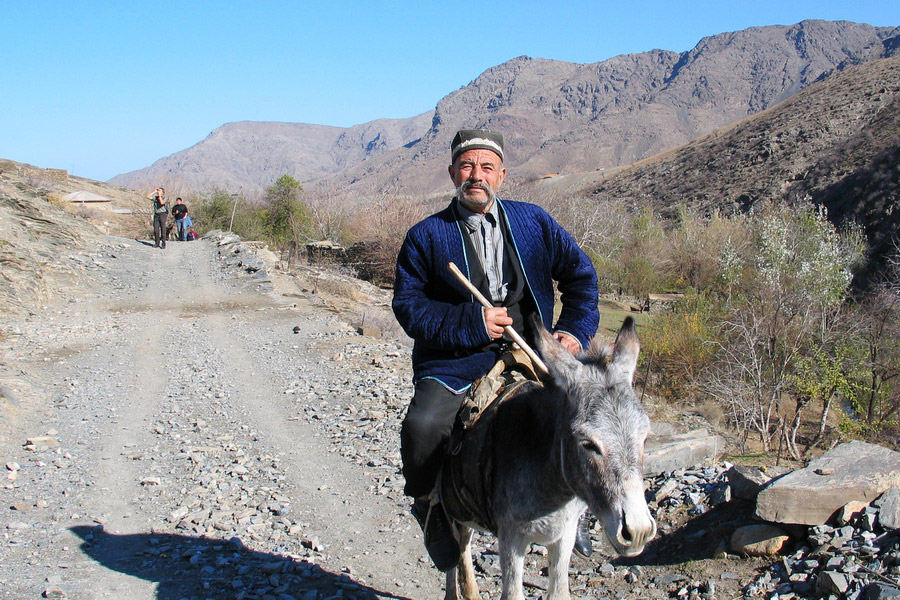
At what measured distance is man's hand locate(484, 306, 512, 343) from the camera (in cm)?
307

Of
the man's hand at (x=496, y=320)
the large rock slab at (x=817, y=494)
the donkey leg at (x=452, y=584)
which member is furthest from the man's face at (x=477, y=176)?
the large rock slab at (x=817, y=494)

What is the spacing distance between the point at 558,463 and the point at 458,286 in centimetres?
104

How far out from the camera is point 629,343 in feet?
8.86

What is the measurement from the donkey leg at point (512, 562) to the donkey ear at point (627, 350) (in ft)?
2.92

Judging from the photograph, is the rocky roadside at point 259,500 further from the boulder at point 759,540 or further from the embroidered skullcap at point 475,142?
the embroidered skullcap at point 475,142

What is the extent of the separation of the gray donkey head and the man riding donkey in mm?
532

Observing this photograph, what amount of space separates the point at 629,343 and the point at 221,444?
6.02m

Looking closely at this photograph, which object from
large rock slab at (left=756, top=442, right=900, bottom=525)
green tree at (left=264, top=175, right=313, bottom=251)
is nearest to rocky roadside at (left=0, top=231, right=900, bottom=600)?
large rock slab at (left=756, top=442, right=900, bottom=525)

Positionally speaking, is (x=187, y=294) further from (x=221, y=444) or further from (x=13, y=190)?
(x=221, y=444)

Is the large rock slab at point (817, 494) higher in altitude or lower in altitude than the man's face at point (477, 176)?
lower

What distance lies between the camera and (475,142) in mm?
3430

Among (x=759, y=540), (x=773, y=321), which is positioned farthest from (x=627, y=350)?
(x=773, y=321)

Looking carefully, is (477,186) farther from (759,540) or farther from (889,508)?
(889,508)

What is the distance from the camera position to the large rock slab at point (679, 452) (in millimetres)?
6207
